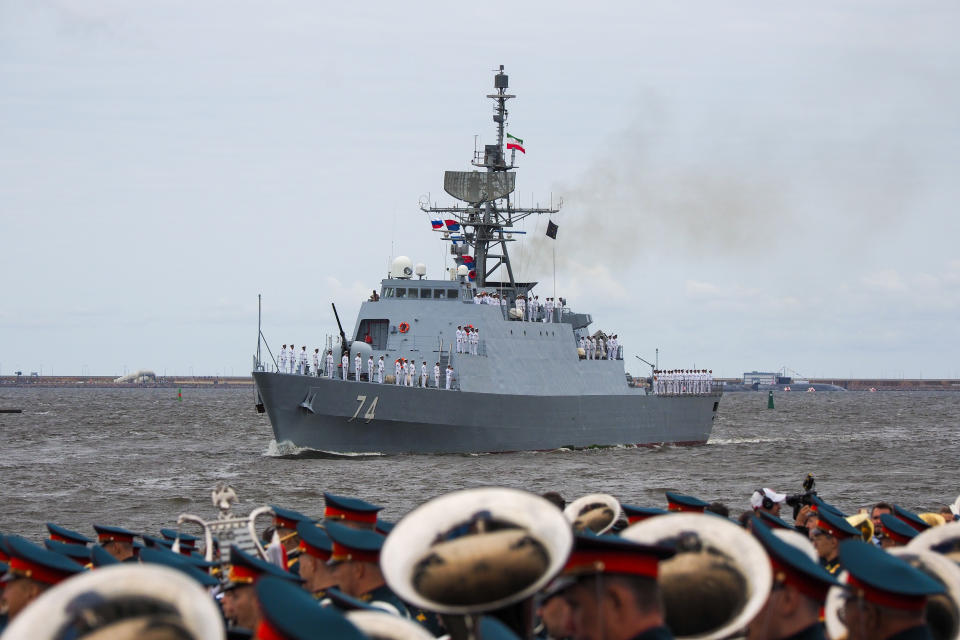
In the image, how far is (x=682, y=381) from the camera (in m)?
41.4

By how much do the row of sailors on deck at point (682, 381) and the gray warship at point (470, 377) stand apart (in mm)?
1613

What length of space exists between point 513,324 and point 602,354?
5585 millimetres

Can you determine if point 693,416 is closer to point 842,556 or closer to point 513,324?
point 513,324

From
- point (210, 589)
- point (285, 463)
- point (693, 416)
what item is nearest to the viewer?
point (210, 589)

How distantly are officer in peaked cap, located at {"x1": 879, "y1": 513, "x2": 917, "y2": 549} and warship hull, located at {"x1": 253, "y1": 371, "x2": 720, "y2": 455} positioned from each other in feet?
67.9

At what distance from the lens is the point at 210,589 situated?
232 inches

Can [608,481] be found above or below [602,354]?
below

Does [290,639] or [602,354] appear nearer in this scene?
[290,639]

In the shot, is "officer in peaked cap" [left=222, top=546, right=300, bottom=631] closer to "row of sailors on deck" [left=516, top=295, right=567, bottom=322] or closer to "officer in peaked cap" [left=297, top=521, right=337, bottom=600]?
"officer in peaked cap" [left=297, top=521, right=337, bottom=600]

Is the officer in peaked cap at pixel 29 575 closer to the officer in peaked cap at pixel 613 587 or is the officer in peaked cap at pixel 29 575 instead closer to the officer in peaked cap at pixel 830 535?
the officer in peaked cap at pixel 613 587

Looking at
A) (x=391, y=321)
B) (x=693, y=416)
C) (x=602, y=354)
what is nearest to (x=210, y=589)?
(x=391, y=321)

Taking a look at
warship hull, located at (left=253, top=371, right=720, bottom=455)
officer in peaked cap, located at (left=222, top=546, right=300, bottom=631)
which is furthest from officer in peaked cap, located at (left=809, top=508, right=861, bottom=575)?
warship hull, located at (left=253, top=371, right=720, bottom=455)

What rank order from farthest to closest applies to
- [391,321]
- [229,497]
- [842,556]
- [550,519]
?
[391,321]
[229,497]
[842,556]
[550,519]

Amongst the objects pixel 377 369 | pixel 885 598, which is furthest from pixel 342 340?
pixel 885 598
